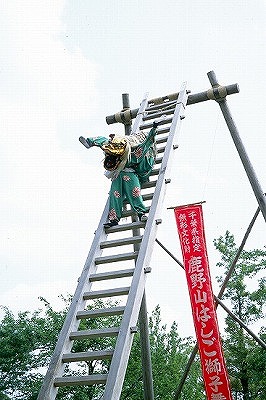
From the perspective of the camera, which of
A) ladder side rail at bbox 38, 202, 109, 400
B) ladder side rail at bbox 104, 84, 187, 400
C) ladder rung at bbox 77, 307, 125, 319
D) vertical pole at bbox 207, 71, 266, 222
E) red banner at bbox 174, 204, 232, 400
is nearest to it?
ladder side rail at bbox 104, 84, 187, 400

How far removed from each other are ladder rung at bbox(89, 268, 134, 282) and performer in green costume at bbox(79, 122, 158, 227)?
591 millimetres

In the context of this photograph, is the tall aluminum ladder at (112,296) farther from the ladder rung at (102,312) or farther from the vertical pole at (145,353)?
the vertical pole at (145,353)

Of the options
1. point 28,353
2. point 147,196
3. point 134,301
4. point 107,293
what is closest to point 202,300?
point 147,196

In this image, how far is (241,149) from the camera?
4.81 m

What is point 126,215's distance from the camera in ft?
12.5

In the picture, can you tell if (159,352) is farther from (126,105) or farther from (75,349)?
(126,105)

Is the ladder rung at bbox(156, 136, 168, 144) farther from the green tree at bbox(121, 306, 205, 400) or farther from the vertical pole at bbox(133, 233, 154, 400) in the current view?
the green tree at bbox(121, 306, 205, 400)

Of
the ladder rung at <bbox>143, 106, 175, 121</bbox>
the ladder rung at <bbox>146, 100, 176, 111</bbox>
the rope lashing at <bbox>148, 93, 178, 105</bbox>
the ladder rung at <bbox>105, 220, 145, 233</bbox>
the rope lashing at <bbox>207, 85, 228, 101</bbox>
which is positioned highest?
the rope lashing at <bbox>148, 93, 178, 105</bbox>

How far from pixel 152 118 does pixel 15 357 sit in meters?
15.4

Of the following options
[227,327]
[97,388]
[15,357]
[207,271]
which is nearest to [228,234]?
[227,327]

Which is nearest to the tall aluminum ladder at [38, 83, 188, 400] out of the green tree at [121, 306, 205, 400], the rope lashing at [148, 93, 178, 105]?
the rope lashing at [148, 93, 178, 105]

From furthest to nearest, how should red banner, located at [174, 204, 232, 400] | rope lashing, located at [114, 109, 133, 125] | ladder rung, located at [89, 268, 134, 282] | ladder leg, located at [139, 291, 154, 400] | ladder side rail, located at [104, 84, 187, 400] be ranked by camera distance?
rope lashing, located at [114, 109, 133, 125] < ladder leg, located at [139, 291, 154, 400] < red banner, located at [174, 204, 232, 400] < ladder rung, located at [89, 268, 134, 282] < ladder side rail, located at [104, 84, 187, 400]

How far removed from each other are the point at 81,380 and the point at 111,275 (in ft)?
2.70

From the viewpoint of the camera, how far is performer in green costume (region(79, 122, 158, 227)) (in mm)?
3729
